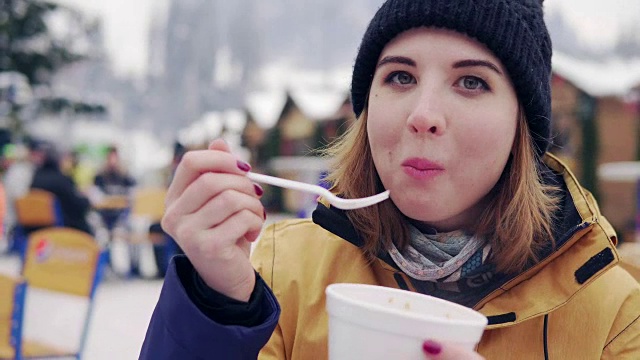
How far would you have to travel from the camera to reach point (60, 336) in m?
4.75

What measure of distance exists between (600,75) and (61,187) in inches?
396

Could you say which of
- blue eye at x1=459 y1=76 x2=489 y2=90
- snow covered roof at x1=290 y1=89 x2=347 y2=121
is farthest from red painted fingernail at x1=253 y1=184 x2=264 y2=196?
snow covered roof at x1=290 y1=89 x2=347 y2=121

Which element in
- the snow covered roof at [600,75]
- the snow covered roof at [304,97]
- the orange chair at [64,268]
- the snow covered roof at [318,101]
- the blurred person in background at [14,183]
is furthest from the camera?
the snow covered roof at [304,97]

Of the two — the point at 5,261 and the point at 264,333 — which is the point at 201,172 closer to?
the point at 264,333

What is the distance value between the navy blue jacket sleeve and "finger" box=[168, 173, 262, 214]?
113 mm

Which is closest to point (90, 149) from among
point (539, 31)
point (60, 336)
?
point (60, 336)

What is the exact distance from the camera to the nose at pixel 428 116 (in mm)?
934

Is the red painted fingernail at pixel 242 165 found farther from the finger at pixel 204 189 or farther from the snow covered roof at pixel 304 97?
the snow covered roof at pixel 304 97

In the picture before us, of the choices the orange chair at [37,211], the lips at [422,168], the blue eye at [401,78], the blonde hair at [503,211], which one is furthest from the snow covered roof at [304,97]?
the lips at [422,168]

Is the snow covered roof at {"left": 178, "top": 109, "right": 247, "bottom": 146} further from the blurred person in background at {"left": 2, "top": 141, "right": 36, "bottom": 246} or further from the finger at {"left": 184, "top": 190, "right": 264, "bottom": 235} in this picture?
the finger at {"left": 184, "top": 190, "right": 264, "bottom": 235}

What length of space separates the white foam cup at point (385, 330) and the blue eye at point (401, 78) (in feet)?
1.48

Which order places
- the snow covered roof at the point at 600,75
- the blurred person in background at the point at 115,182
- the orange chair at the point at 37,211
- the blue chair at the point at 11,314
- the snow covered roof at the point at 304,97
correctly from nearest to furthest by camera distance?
the blue chair at the point at 11,314 → the orange chair at the point at 37,211 → the blurred person in background at the point at 115,182 → the snow covered roof at the point at 600,75 → the snow covered roof at the point at 304,97

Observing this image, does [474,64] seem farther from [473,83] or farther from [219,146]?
[219,146]

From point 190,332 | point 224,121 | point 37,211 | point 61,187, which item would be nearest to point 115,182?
point 61,187
